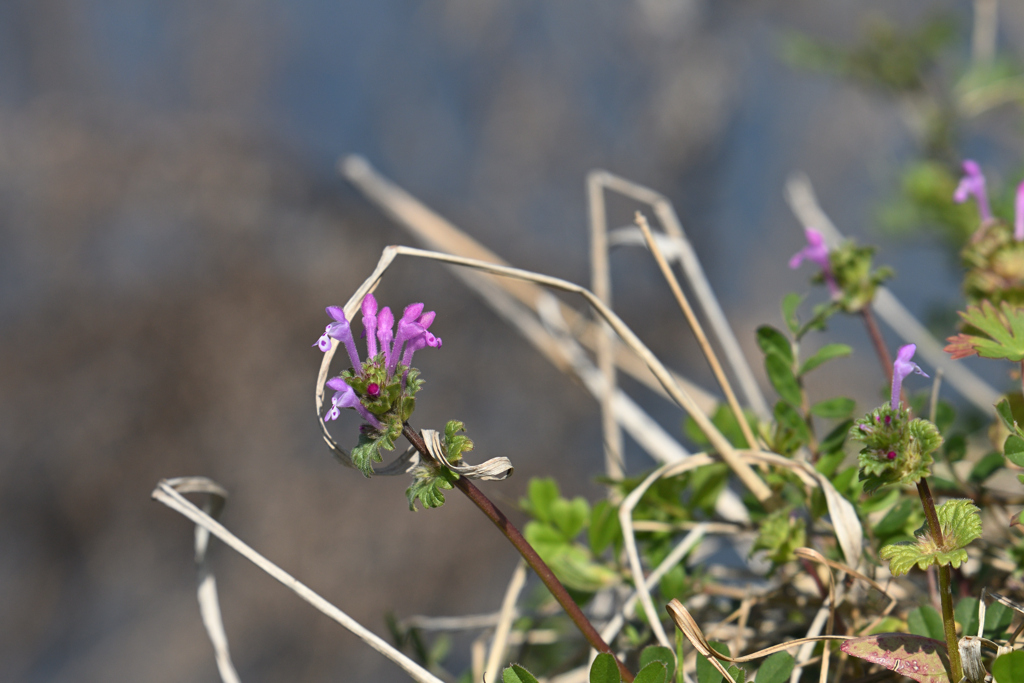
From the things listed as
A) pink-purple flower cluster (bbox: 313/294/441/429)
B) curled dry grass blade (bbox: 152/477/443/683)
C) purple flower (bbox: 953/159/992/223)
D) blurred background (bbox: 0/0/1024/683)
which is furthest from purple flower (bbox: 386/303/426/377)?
blurred background (bbox: 0/0/1024/683)

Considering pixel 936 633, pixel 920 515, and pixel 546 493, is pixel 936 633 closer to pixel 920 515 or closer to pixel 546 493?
pixel 920 515

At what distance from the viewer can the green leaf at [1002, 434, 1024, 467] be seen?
12.3 inches

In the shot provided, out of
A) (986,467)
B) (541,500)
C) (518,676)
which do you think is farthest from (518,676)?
(986,467)

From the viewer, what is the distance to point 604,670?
324 mm

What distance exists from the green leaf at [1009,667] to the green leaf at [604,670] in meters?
0.15

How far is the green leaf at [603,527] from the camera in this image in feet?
1.65

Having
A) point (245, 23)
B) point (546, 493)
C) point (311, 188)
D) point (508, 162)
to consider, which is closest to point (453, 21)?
point (508, 162)

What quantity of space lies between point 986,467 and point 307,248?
9.17 feet

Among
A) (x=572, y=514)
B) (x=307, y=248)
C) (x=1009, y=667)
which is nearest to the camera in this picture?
(x=1009, y=667)

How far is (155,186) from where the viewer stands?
3.05 metres

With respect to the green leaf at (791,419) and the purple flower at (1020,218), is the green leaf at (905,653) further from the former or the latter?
the purple flower at (1020,218)

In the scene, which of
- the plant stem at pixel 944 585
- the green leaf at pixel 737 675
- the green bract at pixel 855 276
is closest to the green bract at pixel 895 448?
the plant stem at pixel 944 585

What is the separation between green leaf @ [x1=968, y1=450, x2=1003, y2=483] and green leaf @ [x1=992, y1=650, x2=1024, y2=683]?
7.3 inches

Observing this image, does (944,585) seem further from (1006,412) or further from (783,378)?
(783,378)
